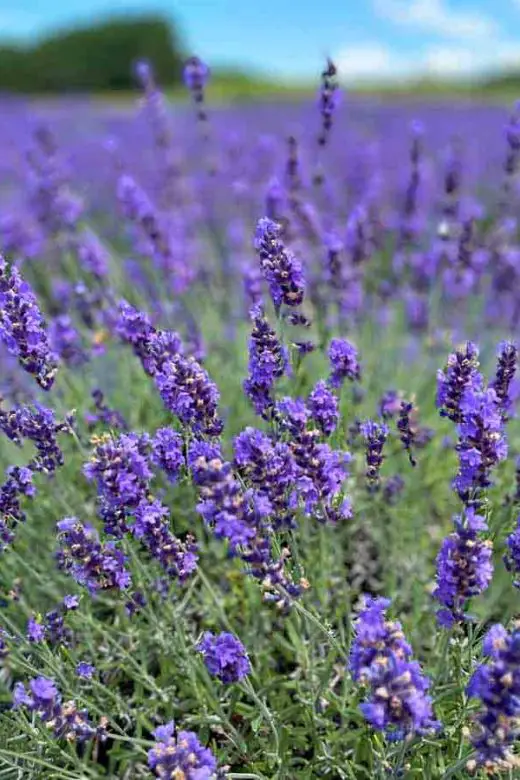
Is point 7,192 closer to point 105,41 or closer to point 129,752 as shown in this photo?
point 129,752

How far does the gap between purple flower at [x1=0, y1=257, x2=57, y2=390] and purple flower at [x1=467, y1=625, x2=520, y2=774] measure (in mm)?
1228

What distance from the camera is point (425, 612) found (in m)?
2.69

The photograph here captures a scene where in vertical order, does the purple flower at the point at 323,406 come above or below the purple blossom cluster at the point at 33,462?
above

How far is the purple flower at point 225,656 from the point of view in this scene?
171cm

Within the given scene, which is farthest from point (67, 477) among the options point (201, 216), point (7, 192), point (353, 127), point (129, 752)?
point (353, 127)

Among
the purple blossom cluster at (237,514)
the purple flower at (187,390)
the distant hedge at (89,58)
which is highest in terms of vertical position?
the distant hedge at (89,58)

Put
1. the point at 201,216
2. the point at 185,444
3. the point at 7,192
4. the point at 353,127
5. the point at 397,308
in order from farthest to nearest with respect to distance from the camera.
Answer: the point at 353,127 < the point at 7,192 < the point at 201,216 < the point at 397,308 < the point at 185,444

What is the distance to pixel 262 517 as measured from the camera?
165 centimetres

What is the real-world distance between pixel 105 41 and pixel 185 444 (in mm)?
42955

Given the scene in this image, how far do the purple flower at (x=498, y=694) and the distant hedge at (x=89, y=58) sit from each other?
137 ft

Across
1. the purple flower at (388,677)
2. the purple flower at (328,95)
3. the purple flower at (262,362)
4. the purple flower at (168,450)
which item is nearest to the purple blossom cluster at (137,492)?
the purple flower at (168,450)

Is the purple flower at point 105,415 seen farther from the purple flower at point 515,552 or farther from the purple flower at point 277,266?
the purple flower at point 515,552

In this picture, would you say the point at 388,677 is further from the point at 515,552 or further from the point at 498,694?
the point at 515,552

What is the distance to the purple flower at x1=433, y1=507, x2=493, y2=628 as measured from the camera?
1.50m
